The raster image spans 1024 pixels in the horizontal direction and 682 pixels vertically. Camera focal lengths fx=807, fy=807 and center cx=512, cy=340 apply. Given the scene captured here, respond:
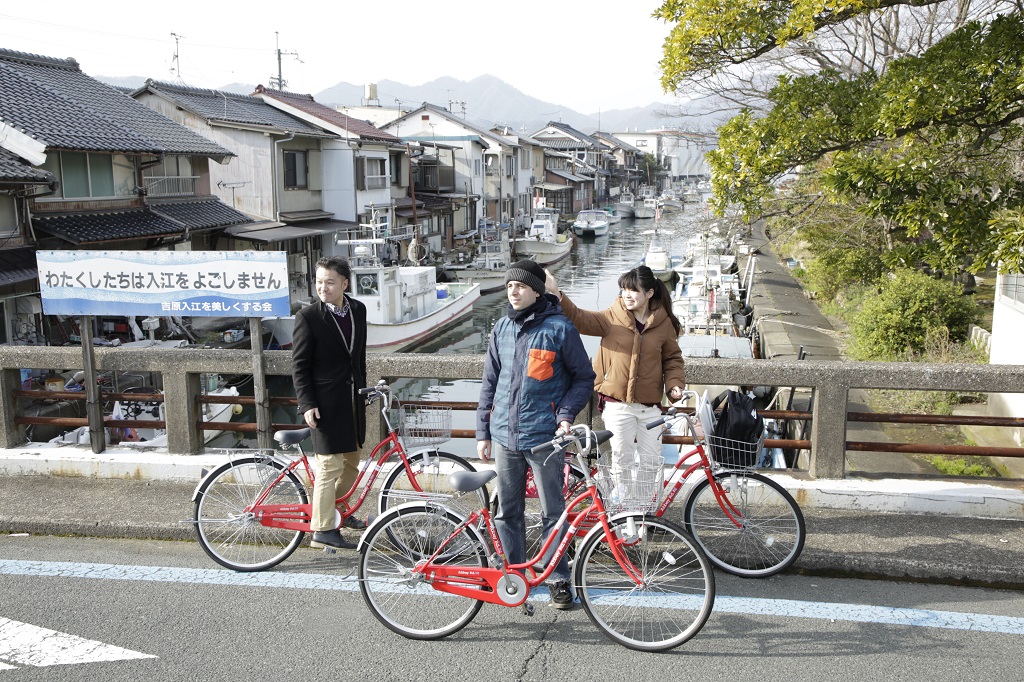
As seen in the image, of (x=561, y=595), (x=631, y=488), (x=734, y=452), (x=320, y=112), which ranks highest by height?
(x=320, y=112)

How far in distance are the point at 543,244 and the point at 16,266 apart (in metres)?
40.3

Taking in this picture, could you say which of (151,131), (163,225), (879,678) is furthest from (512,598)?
(151,131)

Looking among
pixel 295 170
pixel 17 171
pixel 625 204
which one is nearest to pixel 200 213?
Result: pixel 295 170

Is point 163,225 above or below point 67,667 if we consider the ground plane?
above

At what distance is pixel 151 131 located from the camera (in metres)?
22.2

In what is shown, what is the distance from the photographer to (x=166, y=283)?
5703 millimetres

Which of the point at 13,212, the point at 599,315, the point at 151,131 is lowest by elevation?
the point at 599,315

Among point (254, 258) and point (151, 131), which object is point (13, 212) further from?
point (254, 258)

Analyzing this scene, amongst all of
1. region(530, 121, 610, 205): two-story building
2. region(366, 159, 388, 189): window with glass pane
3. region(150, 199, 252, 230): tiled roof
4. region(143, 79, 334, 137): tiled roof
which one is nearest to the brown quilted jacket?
region(150, 199, 252, 230): tiled roof

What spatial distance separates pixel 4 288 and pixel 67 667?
1523cm

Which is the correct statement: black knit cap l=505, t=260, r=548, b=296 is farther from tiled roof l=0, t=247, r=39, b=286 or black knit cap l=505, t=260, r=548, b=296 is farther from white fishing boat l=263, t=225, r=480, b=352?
white fishing boat l=263, t=225, r=480, b=352

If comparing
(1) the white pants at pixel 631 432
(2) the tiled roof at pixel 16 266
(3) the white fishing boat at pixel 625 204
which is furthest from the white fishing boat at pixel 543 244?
(1) the white pants at pixel 631 432

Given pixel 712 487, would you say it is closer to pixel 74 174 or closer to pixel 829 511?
pixel 829 511

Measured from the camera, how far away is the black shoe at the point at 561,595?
13.7 ft
